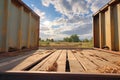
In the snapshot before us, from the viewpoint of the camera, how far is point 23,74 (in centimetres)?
173

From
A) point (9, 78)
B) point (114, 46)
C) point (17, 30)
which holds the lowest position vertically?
point (9, 78)

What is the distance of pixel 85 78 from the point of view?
5.53ft

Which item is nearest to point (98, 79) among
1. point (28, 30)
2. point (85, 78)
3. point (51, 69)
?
point (85, 78)

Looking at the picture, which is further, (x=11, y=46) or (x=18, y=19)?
(x=18, y=19)

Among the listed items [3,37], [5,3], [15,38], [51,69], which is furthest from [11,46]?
[51,69]

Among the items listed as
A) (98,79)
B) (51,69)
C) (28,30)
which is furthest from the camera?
(28,30)

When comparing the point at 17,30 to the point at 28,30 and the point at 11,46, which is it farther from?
the point at 28,30

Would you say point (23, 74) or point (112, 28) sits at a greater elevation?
point (112, 28)

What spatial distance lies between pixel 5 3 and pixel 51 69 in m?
2.58

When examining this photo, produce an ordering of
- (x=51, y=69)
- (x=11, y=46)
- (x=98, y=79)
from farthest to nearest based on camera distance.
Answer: (x=11, y=46)
(x=51, y=69)
(x=98, y=79)

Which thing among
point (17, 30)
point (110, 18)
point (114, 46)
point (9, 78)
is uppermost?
point (110, 18)

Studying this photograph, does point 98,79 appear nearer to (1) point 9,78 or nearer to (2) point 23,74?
(2) point 23,74

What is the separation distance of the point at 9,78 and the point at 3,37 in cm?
221

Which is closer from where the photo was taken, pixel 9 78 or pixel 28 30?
pixel 9 78
